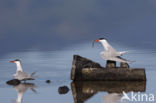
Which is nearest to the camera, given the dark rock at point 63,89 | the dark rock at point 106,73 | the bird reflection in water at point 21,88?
the bird reflection in water at point 21,88

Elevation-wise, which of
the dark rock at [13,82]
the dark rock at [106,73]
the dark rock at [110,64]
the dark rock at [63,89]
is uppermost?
the dark rock at [110,64]

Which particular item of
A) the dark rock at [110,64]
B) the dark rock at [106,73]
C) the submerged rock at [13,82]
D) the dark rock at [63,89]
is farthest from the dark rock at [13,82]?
the dark rock at [110,64]

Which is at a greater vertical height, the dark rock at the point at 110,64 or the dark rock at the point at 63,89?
the dark rock at the point at 110,64

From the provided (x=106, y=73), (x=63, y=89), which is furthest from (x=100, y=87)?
(x=106, y=73)

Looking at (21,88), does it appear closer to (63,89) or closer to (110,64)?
(63,89)

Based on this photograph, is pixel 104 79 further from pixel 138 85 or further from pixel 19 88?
pixel 19 88

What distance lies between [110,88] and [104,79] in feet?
5.94

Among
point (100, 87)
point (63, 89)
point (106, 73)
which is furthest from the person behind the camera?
point (106, 73)

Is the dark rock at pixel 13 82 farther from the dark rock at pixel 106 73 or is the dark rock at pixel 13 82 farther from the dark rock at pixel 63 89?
the dark rock at pixel 63 89

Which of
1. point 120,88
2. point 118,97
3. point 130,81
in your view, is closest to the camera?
point 118,97

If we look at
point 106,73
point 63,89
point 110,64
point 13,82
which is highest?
point 110,64

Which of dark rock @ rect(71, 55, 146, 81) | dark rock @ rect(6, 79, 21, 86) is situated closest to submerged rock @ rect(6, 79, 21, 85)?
dark rock @ rect(6, 79, 21, 86)

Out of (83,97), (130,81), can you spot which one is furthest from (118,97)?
(130,81)

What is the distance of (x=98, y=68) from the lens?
69.4 feet
